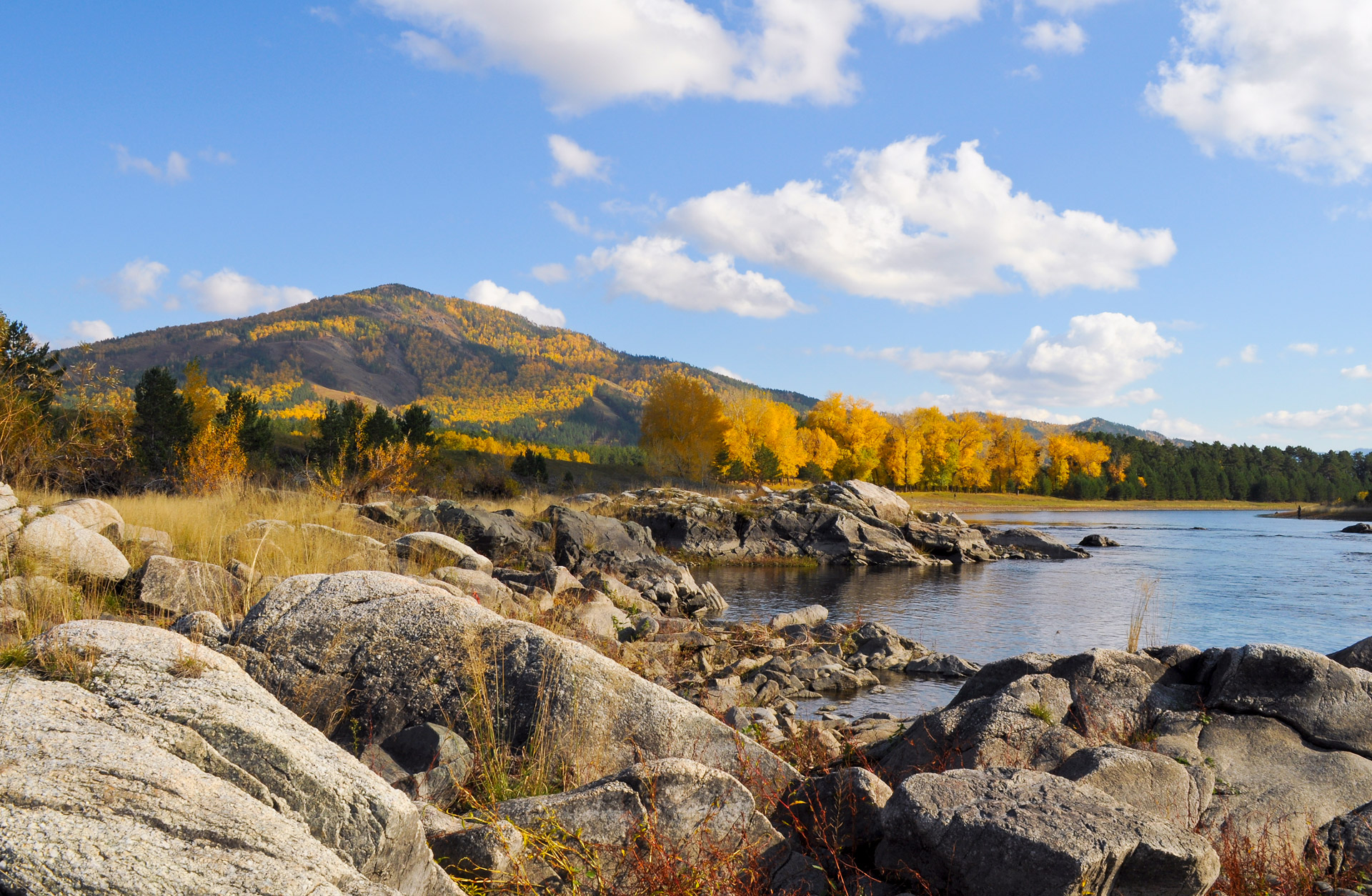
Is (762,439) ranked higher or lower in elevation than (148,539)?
higher

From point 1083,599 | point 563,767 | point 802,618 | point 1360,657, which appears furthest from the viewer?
point 1083,599

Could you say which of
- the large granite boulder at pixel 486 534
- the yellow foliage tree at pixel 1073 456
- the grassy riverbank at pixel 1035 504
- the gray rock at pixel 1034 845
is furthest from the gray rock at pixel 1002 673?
the yellow foliage tree at pixel 1073 456

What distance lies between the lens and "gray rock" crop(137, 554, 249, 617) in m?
8.24

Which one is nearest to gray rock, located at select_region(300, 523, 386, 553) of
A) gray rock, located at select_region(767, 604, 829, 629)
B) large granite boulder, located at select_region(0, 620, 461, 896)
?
large granite boulder, located at select_region(0, 620, 461, 896)

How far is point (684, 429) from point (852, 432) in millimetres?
29765

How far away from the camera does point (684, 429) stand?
211 feet

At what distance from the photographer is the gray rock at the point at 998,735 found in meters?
6.50

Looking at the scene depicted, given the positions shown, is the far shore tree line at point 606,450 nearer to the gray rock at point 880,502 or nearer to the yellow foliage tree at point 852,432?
the yellow foliage tree at point 852,432

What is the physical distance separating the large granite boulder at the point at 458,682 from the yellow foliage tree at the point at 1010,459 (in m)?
106

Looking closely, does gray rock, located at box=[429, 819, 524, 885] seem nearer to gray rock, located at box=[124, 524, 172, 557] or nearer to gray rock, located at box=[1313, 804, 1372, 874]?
gray rock, located at box=[1313, 804, 1372, 874]

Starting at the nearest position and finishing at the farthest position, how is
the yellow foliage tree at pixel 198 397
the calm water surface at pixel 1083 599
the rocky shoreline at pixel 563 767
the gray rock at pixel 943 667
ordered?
the rocky shoreline at pixel 563 767 < the gray rock at pixel 943 667 < the calm water surface at pixel 1083 599 < the yellow foliage tree at pixel 198 397

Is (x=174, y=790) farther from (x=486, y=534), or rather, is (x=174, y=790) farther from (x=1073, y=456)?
(x=1073, y=456)

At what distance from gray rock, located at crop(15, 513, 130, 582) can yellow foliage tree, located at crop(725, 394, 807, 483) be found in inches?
2372

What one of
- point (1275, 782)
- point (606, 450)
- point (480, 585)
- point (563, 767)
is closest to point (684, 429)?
point (480, 585)
